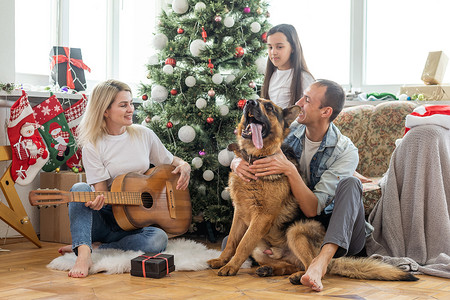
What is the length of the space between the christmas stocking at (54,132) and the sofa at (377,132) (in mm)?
1963

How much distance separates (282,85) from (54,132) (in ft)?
5.32

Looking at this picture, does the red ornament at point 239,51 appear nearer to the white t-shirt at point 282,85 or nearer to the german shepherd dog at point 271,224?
the white t-shirt at point 282,85

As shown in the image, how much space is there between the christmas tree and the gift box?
1.08 meters

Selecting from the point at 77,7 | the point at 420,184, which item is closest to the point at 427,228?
the point at 420,184

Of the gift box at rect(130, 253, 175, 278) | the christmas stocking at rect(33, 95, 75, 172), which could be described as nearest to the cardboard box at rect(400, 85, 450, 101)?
the gift box at rect(130, 253, 175, 278)

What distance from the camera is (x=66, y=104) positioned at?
12.5 feet

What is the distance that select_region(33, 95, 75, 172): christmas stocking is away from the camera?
3.52 metres

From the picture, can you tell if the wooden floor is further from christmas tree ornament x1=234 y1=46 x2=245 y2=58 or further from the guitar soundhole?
christmas tree ornament x1=234 y1=46 x2=245 y2=58

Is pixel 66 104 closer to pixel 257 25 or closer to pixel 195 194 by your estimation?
pixel 195 194

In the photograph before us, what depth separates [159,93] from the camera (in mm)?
3600

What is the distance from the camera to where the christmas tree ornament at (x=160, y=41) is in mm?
3697

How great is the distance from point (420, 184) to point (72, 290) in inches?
72.4

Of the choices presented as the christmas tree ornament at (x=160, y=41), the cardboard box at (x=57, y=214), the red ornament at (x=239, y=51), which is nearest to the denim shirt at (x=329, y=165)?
the red ornament at (x=239, y=51)

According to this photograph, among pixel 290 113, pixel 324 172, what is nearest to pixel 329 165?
pixel 324 172
